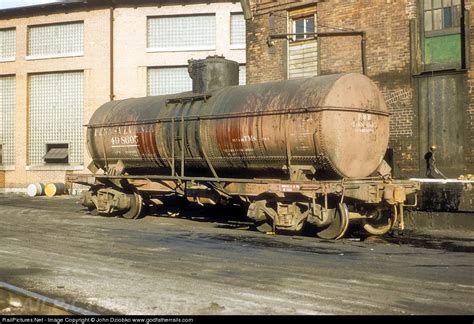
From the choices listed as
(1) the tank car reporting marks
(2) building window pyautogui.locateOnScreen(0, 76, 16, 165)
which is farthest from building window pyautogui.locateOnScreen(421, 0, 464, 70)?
(2) building window pyautogui.locateOnScreen(0, 76, 16, 165)

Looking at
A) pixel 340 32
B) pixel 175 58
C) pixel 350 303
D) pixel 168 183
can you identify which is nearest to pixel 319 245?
pixel 350 303

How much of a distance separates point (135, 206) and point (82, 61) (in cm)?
1371

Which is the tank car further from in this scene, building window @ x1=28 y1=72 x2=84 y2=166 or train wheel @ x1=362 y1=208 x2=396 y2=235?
building window @ x1=28 y1=72 x2=84 y2=166

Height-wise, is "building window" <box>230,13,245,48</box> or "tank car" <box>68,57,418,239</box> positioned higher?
"building window" <box>230,13,245,48</box>

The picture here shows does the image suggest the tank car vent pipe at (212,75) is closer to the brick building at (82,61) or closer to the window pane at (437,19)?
the window pane at (437,19)

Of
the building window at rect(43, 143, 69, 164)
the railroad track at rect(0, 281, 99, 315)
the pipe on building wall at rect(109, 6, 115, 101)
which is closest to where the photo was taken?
the railroad track at rect(0, 281, 99, 315)

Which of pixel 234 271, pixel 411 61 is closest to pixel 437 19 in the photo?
pixel 411 61

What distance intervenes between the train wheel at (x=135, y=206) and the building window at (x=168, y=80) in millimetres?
11461

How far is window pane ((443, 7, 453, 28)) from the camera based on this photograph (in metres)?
13.2

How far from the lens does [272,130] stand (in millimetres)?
11062

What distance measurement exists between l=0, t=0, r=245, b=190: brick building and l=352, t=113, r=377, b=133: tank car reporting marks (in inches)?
565

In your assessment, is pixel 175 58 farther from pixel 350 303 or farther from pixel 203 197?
pixel 350 303

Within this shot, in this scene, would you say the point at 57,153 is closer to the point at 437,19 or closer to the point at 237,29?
the point at 237,29

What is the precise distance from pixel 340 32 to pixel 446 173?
499 cm
